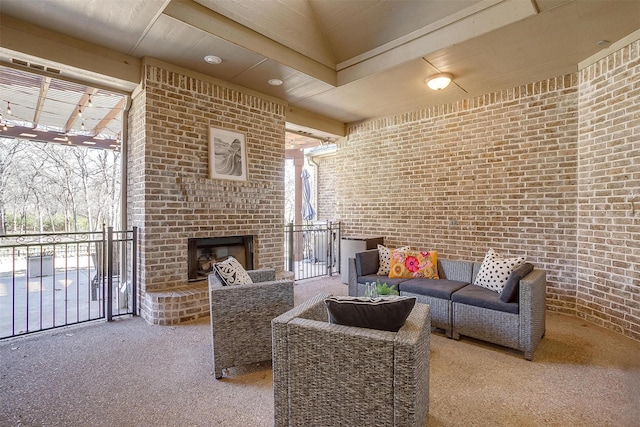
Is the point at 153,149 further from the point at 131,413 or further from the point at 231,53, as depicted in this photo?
the point at 131,413

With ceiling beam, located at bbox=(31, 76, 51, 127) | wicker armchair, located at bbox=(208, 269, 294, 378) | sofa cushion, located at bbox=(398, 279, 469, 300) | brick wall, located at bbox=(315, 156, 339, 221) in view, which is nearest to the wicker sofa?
sofa cushion, located at bbox=(398, 279, 469, 300)

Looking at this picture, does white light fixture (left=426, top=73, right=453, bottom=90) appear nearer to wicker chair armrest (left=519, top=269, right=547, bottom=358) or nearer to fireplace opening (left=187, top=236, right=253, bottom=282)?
wicker chair armrest (left=519, top=269, right=547, bottom=358)

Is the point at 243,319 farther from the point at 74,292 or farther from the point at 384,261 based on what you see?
the point at 74,292

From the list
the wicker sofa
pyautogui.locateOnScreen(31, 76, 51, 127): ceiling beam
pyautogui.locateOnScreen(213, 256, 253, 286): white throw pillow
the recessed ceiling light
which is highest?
the recessed ceiling light

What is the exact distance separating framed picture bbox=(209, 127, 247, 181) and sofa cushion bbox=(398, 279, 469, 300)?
2750mm

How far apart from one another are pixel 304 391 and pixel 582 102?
4648 mm

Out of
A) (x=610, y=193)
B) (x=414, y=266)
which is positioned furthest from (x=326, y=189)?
(x=610, y=193)

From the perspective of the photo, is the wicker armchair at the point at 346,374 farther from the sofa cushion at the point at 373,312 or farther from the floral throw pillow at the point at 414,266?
the floral throw pillow at the point at 414,266

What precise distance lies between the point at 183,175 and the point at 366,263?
2690 millimetres

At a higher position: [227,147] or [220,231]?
[227,147]

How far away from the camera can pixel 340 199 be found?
6.71 m

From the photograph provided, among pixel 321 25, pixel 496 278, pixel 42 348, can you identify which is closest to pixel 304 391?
pixel 496 278

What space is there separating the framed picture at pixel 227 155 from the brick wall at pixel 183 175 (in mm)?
80

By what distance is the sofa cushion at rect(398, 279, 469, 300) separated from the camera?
11.0 ft
